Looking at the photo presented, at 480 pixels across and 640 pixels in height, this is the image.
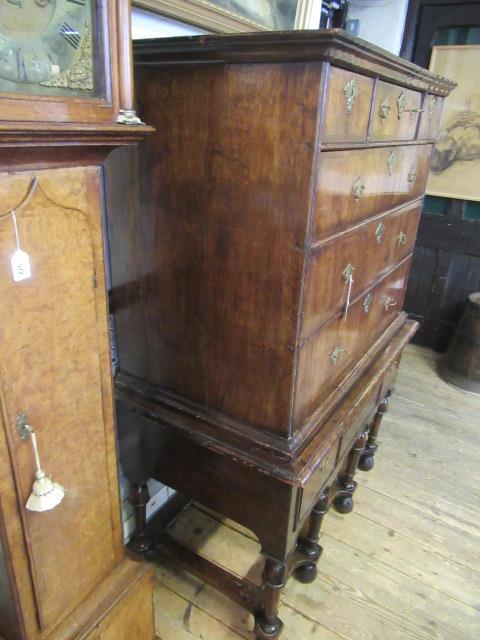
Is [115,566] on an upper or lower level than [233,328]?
lower

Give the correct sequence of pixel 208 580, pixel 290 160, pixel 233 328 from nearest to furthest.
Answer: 1. pixel 290 160
2. pixel 233 328
3. pixel 208 580

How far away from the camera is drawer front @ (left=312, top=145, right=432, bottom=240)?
1.04 m

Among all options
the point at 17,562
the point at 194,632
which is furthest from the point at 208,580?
the point at 17,562

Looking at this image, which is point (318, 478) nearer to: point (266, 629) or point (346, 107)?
point (266, 629)

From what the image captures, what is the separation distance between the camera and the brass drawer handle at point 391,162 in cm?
143

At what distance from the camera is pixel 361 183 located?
1.24 metres

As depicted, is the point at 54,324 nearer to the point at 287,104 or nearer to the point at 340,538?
the point at 287,104

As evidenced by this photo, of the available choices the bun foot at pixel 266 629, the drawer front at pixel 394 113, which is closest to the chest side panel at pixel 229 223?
the drawer front at pixel 394 113

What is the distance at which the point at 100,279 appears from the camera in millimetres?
949

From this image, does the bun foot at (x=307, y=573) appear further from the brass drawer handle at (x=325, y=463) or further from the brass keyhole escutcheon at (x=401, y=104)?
the brass keyhole escutcheon at (x=401, y=104)

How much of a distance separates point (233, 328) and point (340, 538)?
1.22 metres

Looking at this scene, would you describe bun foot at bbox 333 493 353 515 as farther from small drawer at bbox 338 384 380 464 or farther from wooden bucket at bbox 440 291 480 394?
wooden bucket at bbox 440 291 480 394

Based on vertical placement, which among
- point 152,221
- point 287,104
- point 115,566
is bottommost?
point 115,566

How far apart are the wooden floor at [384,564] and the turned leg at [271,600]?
0.54 ft
